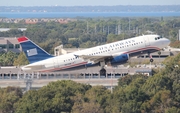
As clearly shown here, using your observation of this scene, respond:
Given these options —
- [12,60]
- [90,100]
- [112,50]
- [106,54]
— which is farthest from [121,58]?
[12,60]

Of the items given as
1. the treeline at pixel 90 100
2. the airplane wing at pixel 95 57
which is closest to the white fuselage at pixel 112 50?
the airplane wing at pixel 95 57

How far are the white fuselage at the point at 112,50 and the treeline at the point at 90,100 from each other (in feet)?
12.1

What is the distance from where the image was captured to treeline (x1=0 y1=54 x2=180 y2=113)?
94562 mm

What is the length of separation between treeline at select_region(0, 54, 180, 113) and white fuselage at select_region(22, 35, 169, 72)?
3.70m


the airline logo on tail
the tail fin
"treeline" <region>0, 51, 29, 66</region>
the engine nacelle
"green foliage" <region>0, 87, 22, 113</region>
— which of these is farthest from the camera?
"treeline" <region>0, 51, 29, 66</region>

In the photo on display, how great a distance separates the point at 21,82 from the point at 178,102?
33524mm

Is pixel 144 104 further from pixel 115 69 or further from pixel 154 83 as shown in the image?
pixel 115 69

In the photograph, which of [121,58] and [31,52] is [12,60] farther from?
[121,58]

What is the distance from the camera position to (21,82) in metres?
128

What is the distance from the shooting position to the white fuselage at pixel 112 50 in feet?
306

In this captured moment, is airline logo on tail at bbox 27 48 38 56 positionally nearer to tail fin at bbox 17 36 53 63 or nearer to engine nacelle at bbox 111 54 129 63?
tail fin at bbox 17 36 53 63

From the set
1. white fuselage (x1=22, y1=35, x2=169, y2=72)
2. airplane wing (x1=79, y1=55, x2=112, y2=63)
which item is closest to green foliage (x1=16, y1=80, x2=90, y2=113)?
white fuselage (x1=22, y1=35, x2=169, y2=72)

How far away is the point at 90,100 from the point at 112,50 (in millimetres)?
7494

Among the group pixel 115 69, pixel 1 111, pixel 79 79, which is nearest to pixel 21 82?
pixel 79 79
